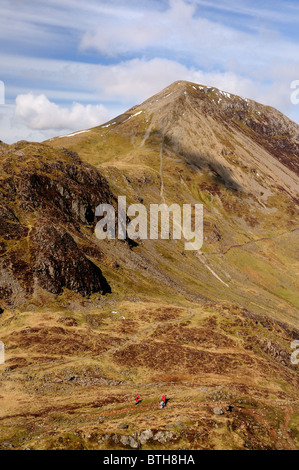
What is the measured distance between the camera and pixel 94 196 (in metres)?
163

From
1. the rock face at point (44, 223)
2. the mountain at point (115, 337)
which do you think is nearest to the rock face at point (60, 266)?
the rock face at point (44, 223)

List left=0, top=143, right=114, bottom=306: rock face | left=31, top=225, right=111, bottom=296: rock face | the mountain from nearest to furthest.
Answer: the mountain < left=0, top=143, right=114, bottom=306: rock face < left=31, top=225, right=111, bottom=296: rock face

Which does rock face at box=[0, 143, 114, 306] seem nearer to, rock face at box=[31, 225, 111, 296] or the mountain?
rock face at box=[31, 225, 111, 296]

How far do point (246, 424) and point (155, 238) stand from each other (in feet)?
457

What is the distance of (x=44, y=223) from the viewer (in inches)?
4446

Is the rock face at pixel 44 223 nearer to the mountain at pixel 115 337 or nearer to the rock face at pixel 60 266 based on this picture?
the rock face at pixel 60 266

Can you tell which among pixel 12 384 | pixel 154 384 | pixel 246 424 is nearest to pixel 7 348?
pixel 12 384

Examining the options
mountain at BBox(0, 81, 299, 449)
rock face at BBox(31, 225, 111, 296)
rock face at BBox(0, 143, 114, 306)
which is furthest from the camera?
rock face at BBox(31, 225, 111, 296)

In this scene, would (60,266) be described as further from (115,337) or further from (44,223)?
(115,337)

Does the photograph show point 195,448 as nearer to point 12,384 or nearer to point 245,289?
point 12,384

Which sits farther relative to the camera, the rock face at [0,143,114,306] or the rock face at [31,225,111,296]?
the rock face at [31,225,111,296]

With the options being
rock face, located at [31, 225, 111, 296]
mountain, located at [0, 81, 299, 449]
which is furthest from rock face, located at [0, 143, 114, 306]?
mountain, located at [0, 81, 299, 449]

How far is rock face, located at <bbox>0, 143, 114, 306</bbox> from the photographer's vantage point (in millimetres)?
98125

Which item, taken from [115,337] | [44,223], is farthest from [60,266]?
[115,337]
